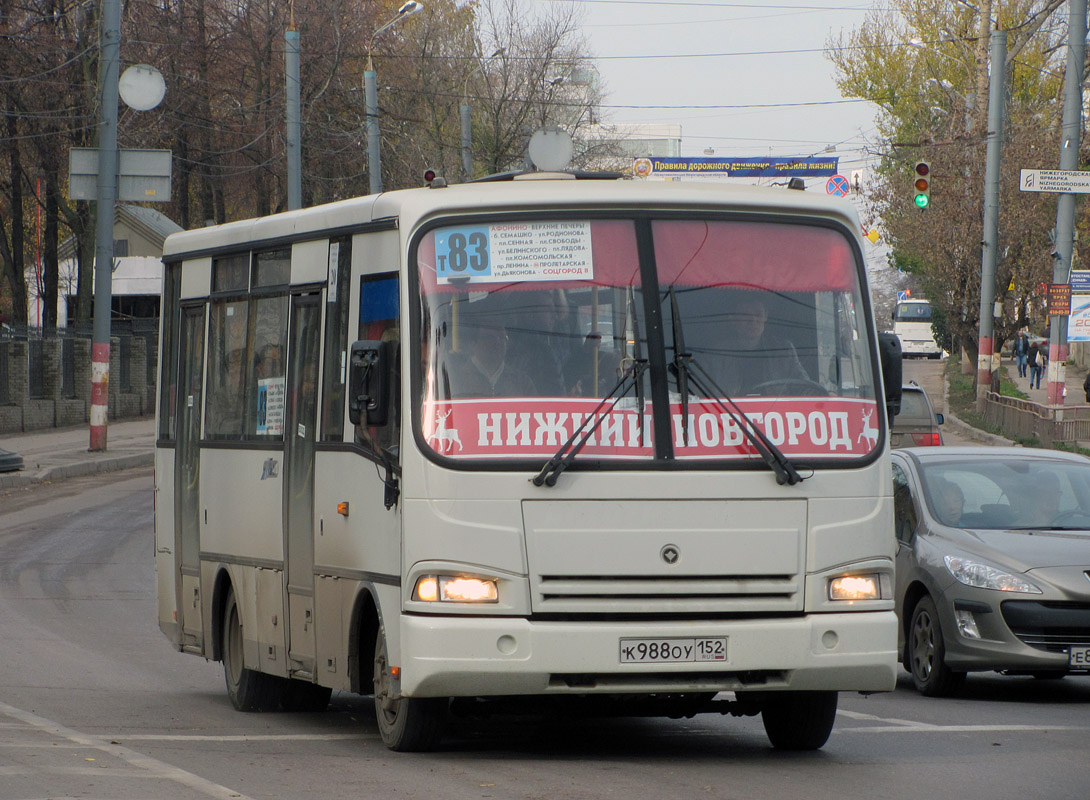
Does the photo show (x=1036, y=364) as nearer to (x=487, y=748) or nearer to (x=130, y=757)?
(x=487, y=748)

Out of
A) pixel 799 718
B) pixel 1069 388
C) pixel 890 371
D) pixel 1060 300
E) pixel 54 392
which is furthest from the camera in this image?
pixel 1069 388

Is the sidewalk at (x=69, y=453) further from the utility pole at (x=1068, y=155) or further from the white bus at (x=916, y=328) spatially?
the white bus at (x=916, y=328)

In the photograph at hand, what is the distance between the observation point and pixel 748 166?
40.3 meters

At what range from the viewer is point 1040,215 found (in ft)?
165

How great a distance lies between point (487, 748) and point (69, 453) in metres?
25.7

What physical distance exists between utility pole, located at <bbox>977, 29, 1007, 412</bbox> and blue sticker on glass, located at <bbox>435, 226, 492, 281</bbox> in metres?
31.6

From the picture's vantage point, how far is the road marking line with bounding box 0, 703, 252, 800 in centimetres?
680

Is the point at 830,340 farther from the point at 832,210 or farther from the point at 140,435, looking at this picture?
the point at 140,435

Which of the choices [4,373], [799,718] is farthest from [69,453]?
[799,718]

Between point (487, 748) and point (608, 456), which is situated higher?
point (608, 456)

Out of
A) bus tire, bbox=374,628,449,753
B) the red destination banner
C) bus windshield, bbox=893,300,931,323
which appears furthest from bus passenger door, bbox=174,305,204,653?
bus windshield, bbox=893,300,931,323

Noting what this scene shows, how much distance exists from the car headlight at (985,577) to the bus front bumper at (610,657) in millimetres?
3057

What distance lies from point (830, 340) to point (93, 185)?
26372 millimetres

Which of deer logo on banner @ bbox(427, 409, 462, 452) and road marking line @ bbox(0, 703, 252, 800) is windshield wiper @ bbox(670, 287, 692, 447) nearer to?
deer logo on banner @ bbox(427, 409, 462, 452)
